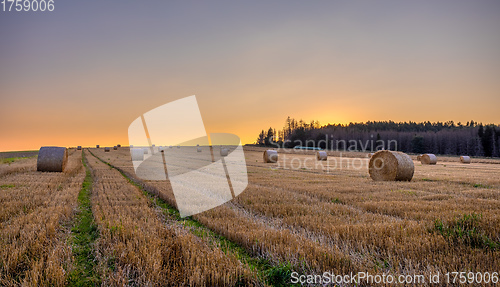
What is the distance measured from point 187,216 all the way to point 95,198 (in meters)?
4.67

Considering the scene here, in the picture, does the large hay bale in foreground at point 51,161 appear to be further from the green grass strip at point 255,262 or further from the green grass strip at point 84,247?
the green grass strip at point 255,262

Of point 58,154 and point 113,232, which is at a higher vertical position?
point 58,154

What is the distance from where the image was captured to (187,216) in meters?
7.89

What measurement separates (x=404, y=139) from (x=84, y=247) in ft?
395

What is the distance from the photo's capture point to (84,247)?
5.42 m

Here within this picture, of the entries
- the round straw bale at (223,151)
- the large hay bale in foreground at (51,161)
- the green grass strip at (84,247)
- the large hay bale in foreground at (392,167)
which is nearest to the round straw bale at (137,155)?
the round straw bale at (223,151)

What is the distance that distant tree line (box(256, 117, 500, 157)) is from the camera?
84438 millimetres

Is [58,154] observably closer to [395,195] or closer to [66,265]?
[66,265]

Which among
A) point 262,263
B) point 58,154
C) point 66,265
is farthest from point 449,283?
point 58,154

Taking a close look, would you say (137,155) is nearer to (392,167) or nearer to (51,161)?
(51,161)

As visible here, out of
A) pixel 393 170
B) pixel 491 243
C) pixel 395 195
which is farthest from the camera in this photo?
pixel 393 170

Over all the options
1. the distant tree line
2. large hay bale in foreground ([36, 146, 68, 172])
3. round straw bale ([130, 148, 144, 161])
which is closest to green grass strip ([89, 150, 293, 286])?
large hay bale in foreground ([36, 146, 68, 172])

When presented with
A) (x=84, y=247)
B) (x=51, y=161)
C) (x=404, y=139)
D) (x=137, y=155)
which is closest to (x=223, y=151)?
(x=137, y=155)

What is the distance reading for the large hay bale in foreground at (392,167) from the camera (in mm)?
15961
